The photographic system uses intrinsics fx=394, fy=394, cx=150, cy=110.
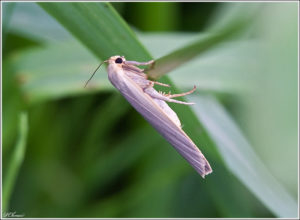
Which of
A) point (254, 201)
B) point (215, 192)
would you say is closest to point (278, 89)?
point (254, 201)

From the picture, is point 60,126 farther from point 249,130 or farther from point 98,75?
point 249,130

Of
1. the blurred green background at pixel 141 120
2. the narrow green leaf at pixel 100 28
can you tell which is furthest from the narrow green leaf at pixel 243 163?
the narrow green leaf at pixel 100 28

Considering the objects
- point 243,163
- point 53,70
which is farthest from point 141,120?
point 243,163

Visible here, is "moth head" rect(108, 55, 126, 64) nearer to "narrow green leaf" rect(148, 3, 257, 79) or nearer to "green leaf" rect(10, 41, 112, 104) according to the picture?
"narrow green leaf" rect(148, 3, 257, 79)

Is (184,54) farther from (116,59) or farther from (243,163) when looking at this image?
(243,163)

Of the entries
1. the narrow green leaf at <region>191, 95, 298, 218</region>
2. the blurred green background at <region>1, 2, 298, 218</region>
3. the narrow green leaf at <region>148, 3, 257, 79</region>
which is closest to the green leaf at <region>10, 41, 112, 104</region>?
the blurred green background at <region>1, 2, 298, 218</region>

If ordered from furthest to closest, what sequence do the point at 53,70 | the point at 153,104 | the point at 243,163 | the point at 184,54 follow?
the point at 53,70 → the point at 243,163 → the point at 153,104 → the point at 184,54
